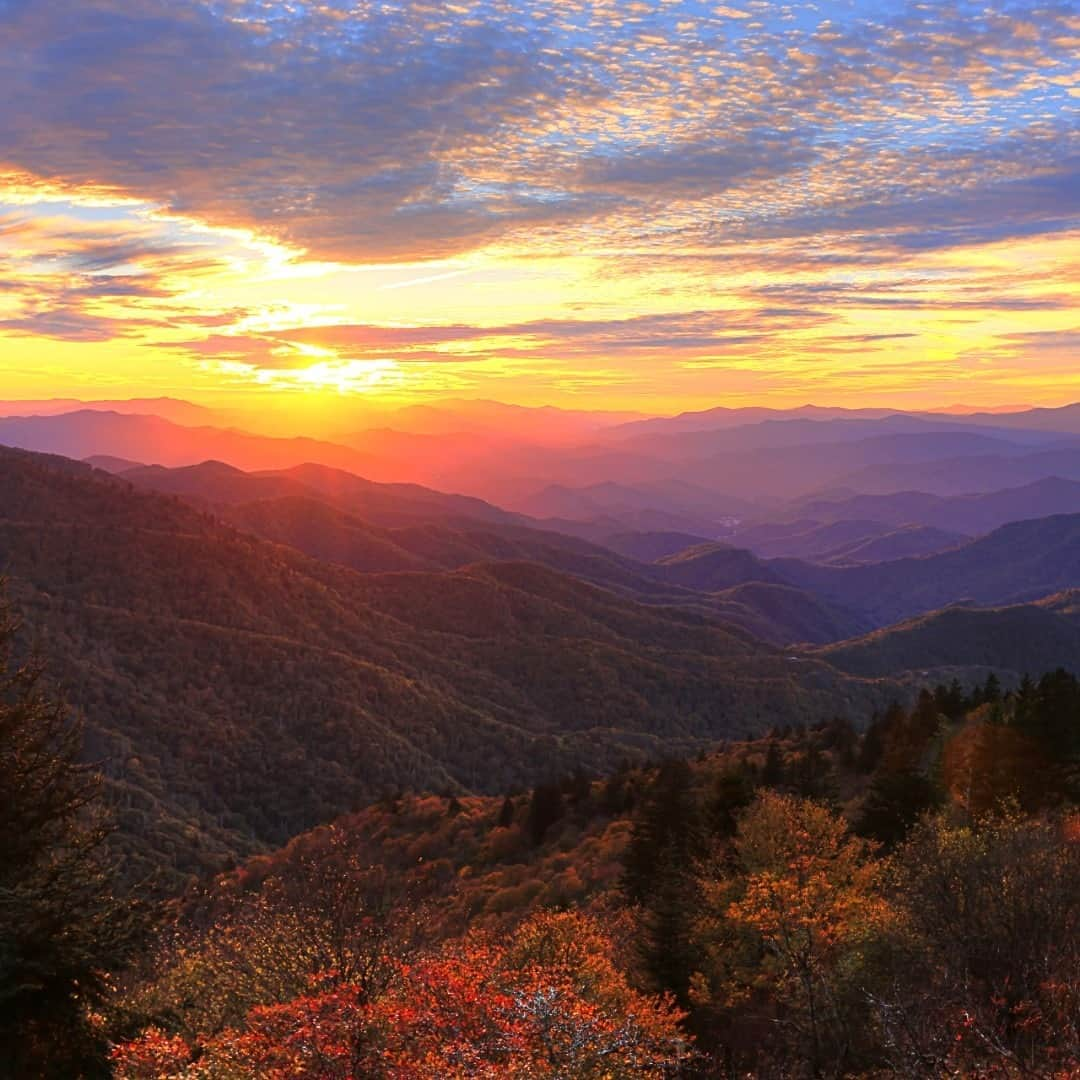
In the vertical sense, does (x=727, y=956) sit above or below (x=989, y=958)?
below

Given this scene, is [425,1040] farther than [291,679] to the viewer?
No

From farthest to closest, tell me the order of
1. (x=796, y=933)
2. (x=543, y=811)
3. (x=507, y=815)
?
(x=507, y=815), (x=543, y=811), (x=796, y=933)

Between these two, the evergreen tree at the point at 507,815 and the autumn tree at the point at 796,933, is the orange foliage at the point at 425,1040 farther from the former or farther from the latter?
the evergreen tree at the point at 507,815

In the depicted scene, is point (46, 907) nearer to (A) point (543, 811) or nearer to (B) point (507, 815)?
(A) point (543, 811)

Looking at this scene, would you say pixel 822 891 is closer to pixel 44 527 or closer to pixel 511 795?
pixel 511 795

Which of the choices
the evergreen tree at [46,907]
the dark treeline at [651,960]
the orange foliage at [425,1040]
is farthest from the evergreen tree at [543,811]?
the evergreen tree at [46,907]

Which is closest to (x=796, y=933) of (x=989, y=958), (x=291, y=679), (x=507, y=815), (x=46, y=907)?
(x=989, y=958)

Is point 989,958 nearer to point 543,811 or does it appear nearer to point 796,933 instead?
point 796,933

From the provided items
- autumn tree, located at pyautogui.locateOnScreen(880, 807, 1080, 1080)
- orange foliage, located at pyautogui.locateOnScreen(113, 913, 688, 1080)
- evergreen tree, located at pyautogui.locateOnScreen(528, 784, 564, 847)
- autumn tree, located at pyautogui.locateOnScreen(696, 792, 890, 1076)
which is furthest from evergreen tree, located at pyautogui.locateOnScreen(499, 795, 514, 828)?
orange foliage, located at pyautogui.locateOnScreen(113, 913, 688, 1080)

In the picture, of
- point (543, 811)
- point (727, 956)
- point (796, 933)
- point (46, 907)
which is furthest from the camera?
point (543, 811)

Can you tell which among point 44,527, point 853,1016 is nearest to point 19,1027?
point 853,1016

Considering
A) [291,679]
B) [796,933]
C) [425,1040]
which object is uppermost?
[425,1040]

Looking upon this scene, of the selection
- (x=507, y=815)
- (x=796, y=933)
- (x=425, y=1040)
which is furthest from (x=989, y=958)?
(x=507, y=815)

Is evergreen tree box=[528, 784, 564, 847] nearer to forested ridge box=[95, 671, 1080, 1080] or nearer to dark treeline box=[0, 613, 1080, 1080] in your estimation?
forested ridge box=[95, 671, 1080, 1080]
